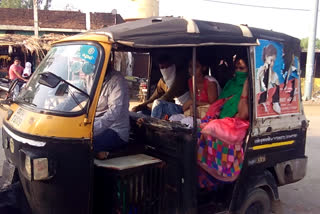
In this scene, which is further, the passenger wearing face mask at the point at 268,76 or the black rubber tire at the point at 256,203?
the black rubber tire at the point at 256,203

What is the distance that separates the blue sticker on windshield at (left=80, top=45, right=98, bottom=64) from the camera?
9.09 feet

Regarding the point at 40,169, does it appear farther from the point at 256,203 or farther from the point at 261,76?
the point at 256,203

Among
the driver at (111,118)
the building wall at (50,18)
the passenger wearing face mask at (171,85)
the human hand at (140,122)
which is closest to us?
the driver at (111,118)

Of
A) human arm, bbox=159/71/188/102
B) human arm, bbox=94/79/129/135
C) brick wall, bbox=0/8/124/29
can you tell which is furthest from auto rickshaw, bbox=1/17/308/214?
brick wall, bbox=0/8/124/29

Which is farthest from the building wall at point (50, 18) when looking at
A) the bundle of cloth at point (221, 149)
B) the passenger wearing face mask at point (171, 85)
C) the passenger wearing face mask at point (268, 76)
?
the bundle of cloth at point (221, 149)

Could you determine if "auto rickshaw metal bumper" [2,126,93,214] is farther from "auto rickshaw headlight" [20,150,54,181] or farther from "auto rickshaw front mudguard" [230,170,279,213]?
"auto rickshaw front mudguard" [230,170,279,213]

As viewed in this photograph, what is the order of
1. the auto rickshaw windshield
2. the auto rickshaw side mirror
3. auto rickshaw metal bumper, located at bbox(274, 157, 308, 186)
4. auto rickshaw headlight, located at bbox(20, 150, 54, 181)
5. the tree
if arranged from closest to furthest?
auto rickshaw headlight, located at bbox(20, 150, 54, 181), the auto rickshaw side mirror, the auto rickshaw windshield, auto rickshaw metal bumper, located at bbox(274, 157, 308, 186), the tree

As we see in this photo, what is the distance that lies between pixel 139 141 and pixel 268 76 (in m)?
1.57

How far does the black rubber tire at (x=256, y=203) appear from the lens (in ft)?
11.8

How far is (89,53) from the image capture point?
9.24 ft

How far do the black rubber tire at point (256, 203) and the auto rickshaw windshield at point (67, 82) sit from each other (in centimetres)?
214

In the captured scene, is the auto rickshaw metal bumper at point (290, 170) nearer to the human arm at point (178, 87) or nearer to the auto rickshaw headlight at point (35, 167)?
the human arm at point (178, 87)

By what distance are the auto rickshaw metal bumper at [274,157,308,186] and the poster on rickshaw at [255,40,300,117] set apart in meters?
0.64

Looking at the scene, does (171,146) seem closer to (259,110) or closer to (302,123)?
(259,110)
